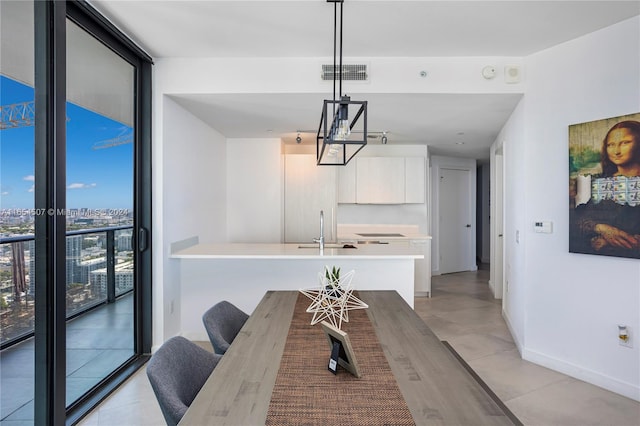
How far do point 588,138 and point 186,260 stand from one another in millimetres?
3764

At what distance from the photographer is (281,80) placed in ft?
11.3

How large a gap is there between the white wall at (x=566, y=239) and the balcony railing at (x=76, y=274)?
3609mm

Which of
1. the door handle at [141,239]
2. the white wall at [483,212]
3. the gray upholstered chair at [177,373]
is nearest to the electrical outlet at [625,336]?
the gray upholstered chair at [177,373]

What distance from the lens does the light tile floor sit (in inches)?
96.4

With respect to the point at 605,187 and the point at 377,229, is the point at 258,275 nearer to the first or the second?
the point at 605,187

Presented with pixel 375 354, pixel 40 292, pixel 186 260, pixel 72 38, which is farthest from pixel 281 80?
pixel 375 354

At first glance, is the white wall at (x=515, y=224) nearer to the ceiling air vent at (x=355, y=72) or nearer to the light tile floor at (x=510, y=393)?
the light tile floor at (x=510, y=393)

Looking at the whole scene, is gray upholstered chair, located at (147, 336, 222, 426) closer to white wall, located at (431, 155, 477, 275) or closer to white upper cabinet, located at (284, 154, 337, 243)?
white upper cabinet, located at (284, 154, 337, 243)

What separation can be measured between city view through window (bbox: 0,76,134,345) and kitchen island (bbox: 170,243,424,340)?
66 centimetres

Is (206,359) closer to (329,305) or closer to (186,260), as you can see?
(329,305)

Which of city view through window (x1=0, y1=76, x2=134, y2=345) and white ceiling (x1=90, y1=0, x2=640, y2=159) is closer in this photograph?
city view through window (x1=0, y1=76, x2=134, y2=345)

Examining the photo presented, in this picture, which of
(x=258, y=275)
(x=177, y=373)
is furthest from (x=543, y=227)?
(x=177, y=373)

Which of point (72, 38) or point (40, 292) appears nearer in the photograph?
point (40, 292)

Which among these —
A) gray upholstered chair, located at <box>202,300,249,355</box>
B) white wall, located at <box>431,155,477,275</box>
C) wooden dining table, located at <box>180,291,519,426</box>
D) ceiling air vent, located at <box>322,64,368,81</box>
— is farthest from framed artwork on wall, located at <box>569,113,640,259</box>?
white wall, located at <box>431,155,477,275</box>
